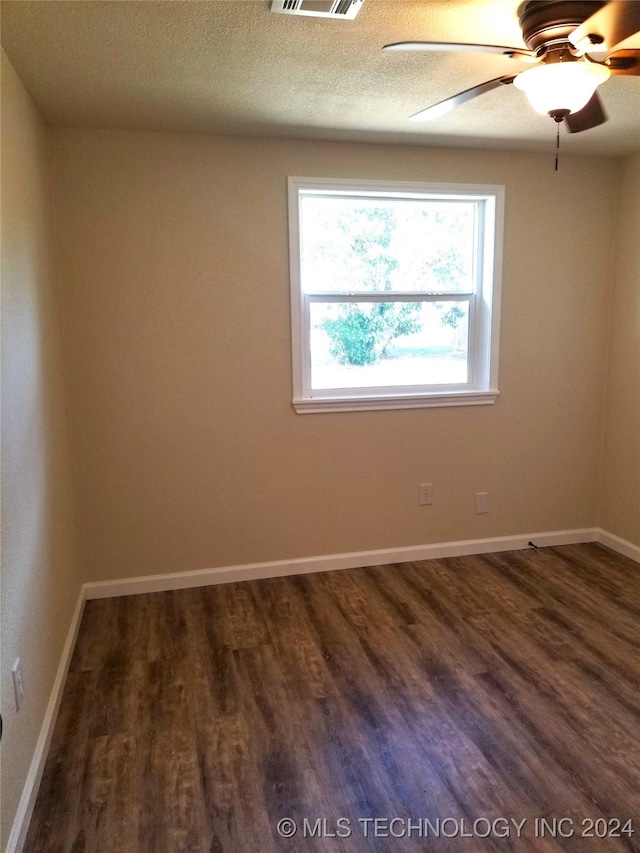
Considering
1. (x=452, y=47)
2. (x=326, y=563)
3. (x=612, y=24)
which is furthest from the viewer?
(x=326, y=563)

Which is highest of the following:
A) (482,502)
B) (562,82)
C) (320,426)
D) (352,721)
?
(562,82)

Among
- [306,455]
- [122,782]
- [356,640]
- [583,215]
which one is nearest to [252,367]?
[306,455]

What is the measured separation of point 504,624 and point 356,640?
769 millimetres

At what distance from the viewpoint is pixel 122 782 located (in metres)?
1.92

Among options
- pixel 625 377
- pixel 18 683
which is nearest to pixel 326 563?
pixel 18 683

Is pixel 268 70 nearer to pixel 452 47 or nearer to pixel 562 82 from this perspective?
pixel 452 47

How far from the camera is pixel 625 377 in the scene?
363 cm

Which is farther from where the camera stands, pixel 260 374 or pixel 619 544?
pixel 619 544

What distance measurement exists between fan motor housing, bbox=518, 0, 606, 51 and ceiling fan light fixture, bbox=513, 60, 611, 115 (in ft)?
0.28

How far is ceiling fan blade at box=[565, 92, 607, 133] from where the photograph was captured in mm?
1884

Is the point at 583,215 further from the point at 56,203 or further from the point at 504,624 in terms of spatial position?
the point at 56,203

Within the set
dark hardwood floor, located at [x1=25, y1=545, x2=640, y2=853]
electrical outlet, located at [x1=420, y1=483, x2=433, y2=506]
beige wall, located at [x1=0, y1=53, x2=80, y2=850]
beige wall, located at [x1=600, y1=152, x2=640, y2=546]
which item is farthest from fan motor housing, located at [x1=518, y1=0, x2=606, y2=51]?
electrical outlet, located at [x1=420, y1=483, x2=433, y2=506]

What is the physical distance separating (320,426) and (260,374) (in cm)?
48

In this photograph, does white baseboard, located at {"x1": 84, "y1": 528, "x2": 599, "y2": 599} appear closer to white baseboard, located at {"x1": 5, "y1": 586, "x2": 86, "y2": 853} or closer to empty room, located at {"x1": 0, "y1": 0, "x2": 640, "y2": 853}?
empty room, located at {"x1": 0, "y1": 0, "x2": 640, "y2": 853}
